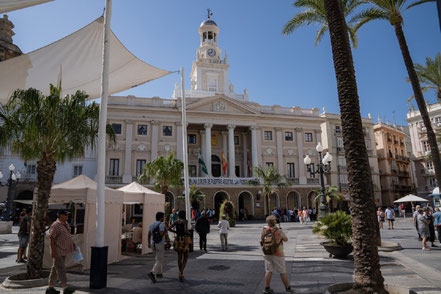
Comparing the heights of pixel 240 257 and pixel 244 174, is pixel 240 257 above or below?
below

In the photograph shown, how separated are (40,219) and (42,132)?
1.98 metres

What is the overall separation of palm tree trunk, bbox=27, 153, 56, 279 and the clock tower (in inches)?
1375

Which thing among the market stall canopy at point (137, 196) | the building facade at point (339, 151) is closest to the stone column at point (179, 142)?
the building facade at point (339, 151)

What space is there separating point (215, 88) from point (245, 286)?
38806 mm

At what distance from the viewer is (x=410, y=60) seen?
13477mm

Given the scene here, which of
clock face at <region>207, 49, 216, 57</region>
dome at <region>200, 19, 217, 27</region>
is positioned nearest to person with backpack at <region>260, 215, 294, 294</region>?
clock face at <region>207, 49, 216, 57</region>

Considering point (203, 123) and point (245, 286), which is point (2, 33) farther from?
point (203, 123)

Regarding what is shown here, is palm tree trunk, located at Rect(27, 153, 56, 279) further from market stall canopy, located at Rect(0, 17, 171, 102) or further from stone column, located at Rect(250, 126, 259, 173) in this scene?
stone column, located at Rect(250, 126, 259, 173)

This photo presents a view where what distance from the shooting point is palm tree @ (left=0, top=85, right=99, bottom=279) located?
23.4 feet

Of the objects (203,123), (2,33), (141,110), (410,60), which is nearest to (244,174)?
(203,123)

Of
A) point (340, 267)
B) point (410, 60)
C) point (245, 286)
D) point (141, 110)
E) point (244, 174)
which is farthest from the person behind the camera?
point (244, 174)

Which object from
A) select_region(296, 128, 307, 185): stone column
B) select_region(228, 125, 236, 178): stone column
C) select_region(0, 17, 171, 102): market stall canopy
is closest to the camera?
select_region(0, 17, 171, 102): market stall canopy

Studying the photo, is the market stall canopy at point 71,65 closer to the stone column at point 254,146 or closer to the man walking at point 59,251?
the man walking at point 59,251

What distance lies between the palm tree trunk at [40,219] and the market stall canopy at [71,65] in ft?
8.21
